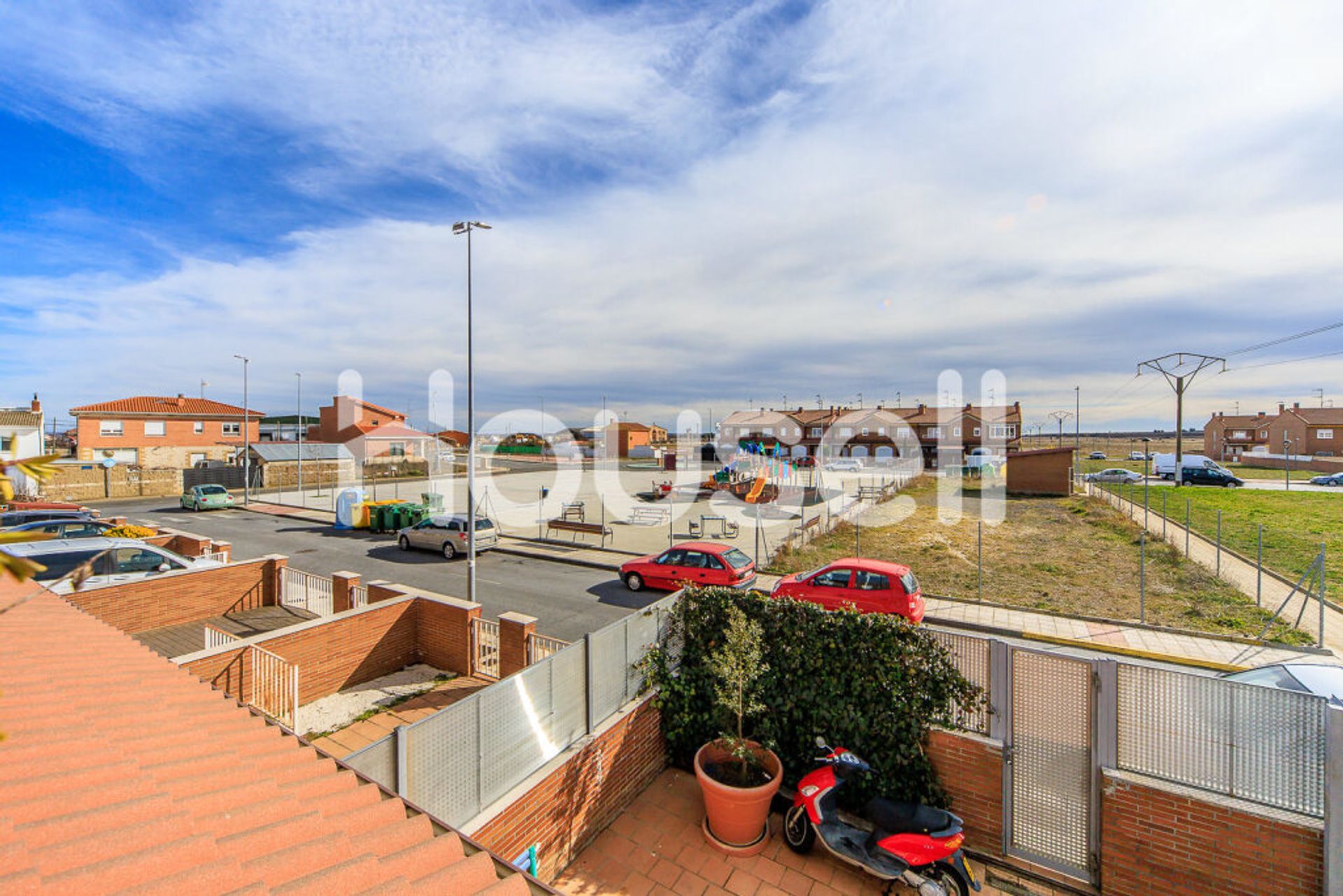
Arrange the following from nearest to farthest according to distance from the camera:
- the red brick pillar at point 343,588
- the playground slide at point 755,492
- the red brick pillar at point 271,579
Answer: the red brick pillar at point 343,588 < the red brick pillar at point 271,579 < the playground slide at point 755,492

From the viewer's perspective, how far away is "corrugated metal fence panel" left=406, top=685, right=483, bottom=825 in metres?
5.13

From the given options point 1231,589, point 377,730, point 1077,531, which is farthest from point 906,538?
point 377,730

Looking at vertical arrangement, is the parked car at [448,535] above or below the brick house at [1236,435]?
below

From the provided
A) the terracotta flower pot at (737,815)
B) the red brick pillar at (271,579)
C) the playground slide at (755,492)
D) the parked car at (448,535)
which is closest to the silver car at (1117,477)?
the playground slide at (755,492)

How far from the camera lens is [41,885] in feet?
8.62

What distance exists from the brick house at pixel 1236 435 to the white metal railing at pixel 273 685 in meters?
94.4

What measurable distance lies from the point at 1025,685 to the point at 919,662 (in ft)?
3.29

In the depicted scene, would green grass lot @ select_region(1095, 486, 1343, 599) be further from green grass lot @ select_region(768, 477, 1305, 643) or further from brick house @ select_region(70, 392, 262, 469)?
brick house @ select_region(70, 392, 262, 469)

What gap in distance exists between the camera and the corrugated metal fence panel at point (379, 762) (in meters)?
4.66

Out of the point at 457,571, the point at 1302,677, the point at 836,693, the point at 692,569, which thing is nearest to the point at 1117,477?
the point at 692,569

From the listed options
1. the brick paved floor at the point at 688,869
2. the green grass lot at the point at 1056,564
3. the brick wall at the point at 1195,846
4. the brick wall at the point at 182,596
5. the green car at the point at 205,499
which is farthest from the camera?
the green car at the point at 205,499

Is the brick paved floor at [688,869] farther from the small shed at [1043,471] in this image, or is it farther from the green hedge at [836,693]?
the small shed at [1043,471]

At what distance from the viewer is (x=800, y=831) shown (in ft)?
20.6

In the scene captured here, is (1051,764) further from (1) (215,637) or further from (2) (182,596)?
(2) (182,596)
